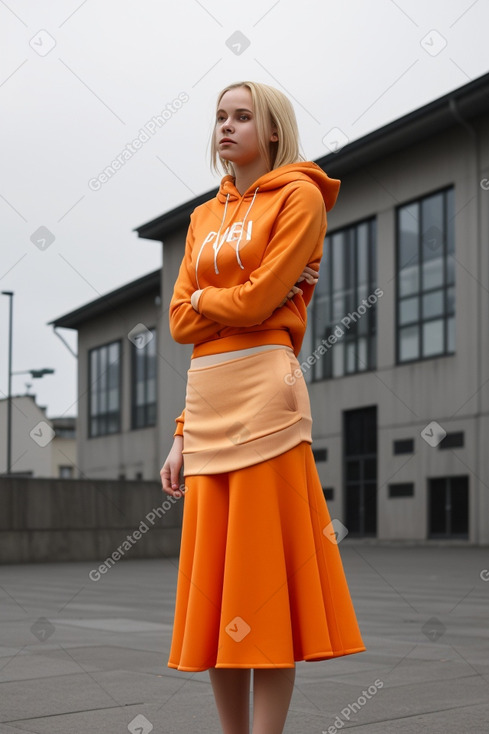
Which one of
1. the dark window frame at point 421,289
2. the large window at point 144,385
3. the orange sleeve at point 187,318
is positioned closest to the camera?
the orange sleeve at point 187,318

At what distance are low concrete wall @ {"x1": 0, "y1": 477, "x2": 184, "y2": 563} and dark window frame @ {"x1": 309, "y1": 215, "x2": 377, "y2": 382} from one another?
12.8 metres

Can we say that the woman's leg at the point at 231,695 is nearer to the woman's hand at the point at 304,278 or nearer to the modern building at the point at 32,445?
the woman's hand at the point at 304,278

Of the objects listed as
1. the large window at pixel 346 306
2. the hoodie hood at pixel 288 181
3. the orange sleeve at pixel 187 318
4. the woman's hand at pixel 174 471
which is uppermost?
the large window at pixel 346 306

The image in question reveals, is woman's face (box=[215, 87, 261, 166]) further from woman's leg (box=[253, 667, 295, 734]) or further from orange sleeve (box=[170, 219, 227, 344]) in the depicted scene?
Answer: woman's leg (box=[253, 667, 295, 734])

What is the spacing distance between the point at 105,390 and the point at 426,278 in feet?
82.4

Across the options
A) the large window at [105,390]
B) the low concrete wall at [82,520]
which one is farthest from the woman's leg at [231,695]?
the large window at [105,390]

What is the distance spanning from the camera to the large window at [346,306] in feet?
104

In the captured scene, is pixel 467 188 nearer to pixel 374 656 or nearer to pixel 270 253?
pixel 374 656

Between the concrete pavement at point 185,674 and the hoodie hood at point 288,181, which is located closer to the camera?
the hoodie hood at point 288,181

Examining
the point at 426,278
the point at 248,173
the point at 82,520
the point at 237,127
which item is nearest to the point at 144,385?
the point at 426,278

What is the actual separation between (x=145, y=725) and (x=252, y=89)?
94.4 inches

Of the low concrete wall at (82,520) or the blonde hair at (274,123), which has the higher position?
the blonde hair at (274,123)

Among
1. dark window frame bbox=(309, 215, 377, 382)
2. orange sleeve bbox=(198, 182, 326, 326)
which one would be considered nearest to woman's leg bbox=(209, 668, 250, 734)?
orange sleeve bbox=(198, 182, 326, 326)

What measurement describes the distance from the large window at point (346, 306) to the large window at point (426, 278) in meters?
1.23
